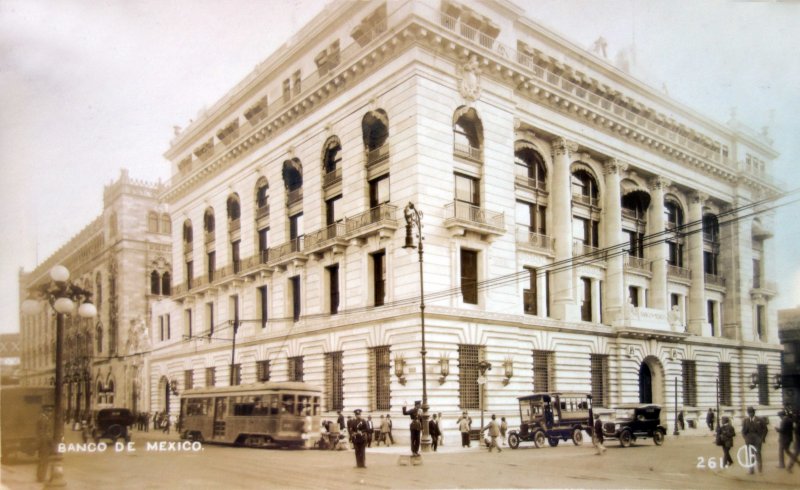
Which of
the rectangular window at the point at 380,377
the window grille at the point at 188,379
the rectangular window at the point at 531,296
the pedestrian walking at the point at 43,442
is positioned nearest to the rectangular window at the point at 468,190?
the rectangular window at the point at 531,296

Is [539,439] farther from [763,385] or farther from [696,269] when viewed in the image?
[763,385]

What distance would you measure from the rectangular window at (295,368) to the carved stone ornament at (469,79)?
10667 mm

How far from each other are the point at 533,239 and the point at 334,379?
906cm

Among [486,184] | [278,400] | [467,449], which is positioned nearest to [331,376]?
[278,400]

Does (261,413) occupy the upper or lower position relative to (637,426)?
upper

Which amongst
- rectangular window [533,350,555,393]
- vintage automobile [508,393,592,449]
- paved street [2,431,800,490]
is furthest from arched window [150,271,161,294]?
rectangular window [533,350,555,393]

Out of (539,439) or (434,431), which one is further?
(539,439)

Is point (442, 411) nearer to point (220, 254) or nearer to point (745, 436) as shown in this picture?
point (220, 254)

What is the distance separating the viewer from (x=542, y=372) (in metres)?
25.7

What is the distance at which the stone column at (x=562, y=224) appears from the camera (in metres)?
27.4

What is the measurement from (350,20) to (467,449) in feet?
48.8

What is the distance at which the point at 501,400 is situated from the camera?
24375mm

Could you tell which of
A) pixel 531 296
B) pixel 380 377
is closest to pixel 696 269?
pixel 531 296

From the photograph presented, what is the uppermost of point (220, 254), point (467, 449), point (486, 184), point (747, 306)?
point (486, 184)
